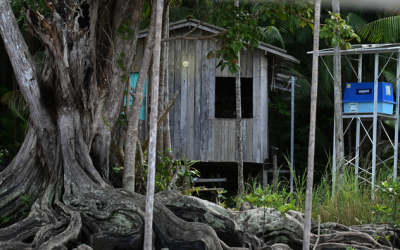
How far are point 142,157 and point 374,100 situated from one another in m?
4.41

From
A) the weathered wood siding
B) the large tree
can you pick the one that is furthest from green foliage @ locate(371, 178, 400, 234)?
the weathered wood siding

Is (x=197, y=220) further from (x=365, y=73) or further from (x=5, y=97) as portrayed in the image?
(x=365, y=73)

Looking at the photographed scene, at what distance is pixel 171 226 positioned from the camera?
4.43 meters

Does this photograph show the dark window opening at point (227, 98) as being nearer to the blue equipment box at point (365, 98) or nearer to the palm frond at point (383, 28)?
the palm frond at point (383, 28)

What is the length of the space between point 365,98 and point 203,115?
367 centimetres

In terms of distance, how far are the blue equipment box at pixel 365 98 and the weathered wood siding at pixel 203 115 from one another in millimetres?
2471

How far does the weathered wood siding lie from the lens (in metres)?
9.94

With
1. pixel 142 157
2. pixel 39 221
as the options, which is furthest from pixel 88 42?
pixel 39 221

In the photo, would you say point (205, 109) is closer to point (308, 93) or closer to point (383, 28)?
point (308, 93)

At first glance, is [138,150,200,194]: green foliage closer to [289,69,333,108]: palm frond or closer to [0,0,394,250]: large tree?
[0,0,394,250]: large tree

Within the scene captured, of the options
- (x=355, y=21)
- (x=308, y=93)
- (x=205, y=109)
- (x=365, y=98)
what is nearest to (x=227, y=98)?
(x=205, y=109)

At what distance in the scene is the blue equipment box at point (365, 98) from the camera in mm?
7770

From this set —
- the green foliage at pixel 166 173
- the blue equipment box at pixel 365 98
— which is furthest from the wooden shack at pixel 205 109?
the green foliage at pixel 166 173

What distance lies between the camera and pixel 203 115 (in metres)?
9.95
